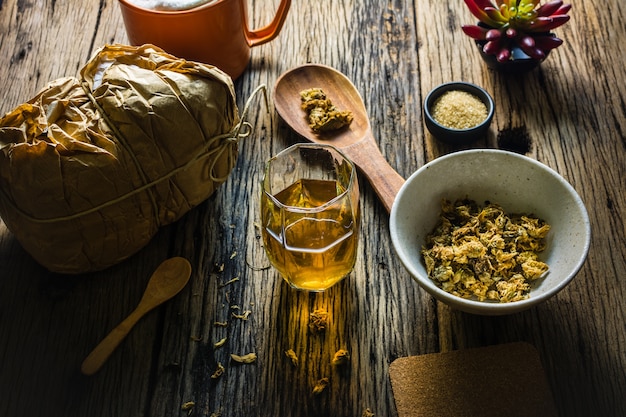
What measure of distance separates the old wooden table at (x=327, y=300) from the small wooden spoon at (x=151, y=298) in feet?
0.06

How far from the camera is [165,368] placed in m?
0.99

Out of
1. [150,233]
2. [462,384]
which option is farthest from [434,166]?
[150,233]

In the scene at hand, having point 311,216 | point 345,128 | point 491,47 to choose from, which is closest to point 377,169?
point 345,128

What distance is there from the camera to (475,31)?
1268mm

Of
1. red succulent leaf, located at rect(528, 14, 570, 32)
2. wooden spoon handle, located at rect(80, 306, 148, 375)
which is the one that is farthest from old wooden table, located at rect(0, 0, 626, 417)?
red succulent leaf, located at rect(528, 14, 570, 32)

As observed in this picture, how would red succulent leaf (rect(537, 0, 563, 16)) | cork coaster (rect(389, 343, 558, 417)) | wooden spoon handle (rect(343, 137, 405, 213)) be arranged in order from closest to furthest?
cork coaster (rect(389, 343, 558, 417)), wooden spoon handle (rect(343, 137, 405, 213)), red succulent leaf (rect(537, 0, 563, 16))

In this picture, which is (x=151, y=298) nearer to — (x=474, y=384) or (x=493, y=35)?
(x=474, y=384)

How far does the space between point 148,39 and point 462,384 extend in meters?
0.80

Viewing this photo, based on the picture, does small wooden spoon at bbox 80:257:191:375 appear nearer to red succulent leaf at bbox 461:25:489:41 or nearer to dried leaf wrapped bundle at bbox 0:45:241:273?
dried leaf wrapped bundle at bbox 0:45:241:273

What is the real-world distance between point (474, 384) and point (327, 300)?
0.26 meters

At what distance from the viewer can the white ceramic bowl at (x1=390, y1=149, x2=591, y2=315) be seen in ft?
3.11

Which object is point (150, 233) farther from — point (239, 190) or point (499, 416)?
point (499, 416)

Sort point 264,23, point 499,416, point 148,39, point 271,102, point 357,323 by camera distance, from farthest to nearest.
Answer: point 264,23 < point 271,102 < point 148,39 < point 357,323 < point 499,416

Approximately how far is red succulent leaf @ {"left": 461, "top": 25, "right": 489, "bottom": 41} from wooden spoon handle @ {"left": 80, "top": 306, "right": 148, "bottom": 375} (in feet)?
2.62
